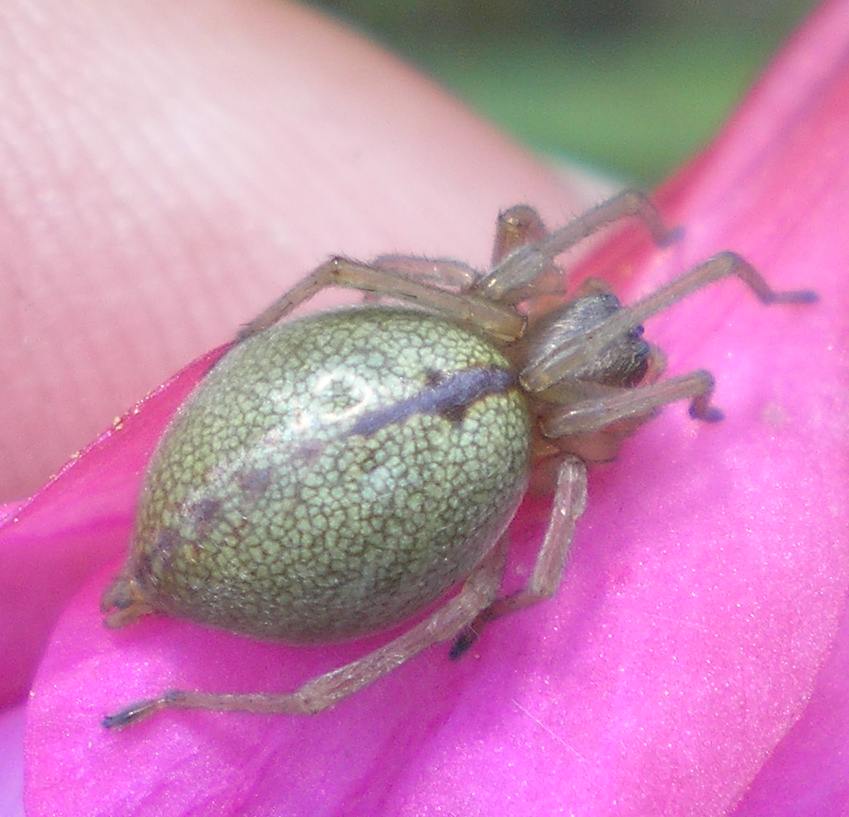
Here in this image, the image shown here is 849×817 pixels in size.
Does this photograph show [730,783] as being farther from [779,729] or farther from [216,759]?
[216,759]

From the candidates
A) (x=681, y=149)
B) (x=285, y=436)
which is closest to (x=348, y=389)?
(x=285, y=436)

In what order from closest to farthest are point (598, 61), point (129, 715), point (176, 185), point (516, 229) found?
point (129, 715) → point (516, 229) → point (176, 185) → point (598, 61)

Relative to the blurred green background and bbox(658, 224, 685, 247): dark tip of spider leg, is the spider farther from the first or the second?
the blurred green background

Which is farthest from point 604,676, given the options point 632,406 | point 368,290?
point 368,290

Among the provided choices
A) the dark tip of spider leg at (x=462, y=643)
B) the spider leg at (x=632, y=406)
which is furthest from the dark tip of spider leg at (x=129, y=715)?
the spider leg at (x=632, y=406)

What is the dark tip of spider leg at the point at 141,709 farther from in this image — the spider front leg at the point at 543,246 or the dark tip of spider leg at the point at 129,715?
the spider front leg at the point at 543,246

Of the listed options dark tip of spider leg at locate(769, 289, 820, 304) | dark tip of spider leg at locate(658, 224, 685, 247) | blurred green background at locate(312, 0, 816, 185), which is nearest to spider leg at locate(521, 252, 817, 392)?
dark tip of spider leg at locate(769, 289, 820, 304)

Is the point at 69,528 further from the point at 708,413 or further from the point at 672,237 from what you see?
the point at 672,237
